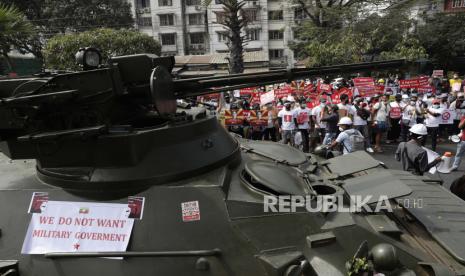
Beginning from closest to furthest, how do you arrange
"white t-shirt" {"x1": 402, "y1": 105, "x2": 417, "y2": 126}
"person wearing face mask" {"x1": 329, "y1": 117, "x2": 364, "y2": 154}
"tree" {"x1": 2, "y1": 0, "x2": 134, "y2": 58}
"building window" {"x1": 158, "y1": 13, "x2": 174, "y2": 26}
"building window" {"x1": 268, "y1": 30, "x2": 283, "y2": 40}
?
"person wearing face mask" {"x1": 329, "y1": 117, "x2": 364, "y2": 154} < "white t-shirt" {"x1": 402, "y1": 105, "x2": 417, "y2": 126} < "tree" {"x1": 2, "y1": 0, "x2": 134, "y2": 58} < "building window" {"x1": 268, "y1": 30, "x2": 283, "y2": 40} < "building window" {"x1": 158, "y1": 13, "x2": 174, "y2": 26}

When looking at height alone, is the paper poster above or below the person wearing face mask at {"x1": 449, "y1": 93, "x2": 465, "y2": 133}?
above

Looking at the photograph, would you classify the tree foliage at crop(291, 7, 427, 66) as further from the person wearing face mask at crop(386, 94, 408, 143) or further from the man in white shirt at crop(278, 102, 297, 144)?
the man in white shirt at crop(278, 102, 297, 144)

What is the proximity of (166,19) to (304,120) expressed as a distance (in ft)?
134

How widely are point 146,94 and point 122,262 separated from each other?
5.66ft

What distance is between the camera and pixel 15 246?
392cm

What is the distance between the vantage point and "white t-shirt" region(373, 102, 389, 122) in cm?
1481

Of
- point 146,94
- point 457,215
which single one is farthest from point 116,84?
point 457,215

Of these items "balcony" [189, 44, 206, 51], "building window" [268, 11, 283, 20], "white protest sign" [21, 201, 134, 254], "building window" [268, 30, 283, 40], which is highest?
"building window" [268, 11, 283, 20]

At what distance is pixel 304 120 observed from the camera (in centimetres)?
1456

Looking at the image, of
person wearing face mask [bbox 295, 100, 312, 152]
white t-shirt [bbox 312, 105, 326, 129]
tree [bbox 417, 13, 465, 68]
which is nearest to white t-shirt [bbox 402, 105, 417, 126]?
white t-shirt [bbox 312, 105, 326, 129]

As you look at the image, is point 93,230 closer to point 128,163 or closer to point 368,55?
point 128,163

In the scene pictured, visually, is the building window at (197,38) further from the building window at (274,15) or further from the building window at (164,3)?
the building window at (274,15)

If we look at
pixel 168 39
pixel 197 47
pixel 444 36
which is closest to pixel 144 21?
pixel 168 39

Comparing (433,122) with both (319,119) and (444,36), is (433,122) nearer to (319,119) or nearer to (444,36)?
(319,119)
